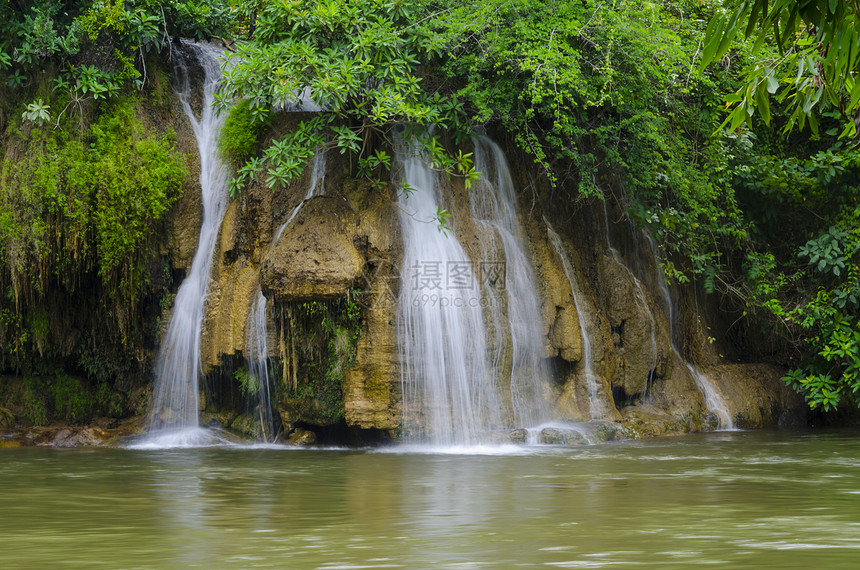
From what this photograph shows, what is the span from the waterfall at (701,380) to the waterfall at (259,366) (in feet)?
21.7

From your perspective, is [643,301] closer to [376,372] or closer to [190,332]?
[376,372]

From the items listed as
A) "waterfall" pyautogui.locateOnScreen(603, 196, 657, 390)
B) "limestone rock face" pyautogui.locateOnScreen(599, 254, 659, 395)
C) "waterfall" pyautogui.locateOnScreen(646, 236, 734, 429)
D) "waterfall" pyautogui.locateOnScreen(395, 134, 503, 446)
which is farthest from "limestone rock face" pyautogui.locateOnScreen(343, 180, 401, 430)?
"waterfall" pyautogui.locateOnScreen(646, 236, 734, 429)

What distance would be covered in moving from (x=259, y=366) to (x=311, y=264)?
1731 millimetres

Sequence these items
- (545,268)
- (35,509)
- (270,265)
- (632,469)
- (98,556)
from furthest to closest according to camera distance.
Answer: (545,268), (270,265), (632,469), (35,509), (98,556)

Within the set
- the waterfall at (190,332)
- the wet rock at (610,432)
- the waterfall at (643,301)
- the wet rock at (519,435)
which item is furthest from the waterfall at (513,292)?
the waterfall at (190,332)

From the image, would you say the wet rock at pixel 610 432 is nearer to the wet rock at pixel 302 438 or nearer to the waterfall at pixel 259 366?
the wet rock at pixel 302 438

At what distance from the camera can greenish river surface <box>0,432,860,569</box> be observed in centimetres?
485

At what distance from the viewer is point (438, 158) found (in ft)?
40.4

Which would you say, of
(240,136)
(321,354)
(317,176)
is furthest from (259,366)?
(240,136)

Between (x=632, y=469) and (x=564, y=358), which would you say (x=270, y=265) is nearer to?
(x=564, y=358)

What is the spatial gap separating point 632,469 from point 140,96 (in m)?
9.14

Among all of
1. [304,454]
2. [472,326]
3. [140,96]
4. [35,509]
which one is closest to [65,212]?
[140,96]

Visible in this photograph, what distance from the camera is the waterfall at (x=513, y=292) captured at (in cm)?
1235

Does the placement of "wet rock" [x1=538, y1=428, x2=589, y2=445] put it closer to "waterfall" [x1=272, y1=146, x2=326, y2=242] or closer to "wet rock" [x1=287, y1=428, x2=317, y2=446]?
"wet rock" [x1=287, y1=428, x2=317, y2=446]
